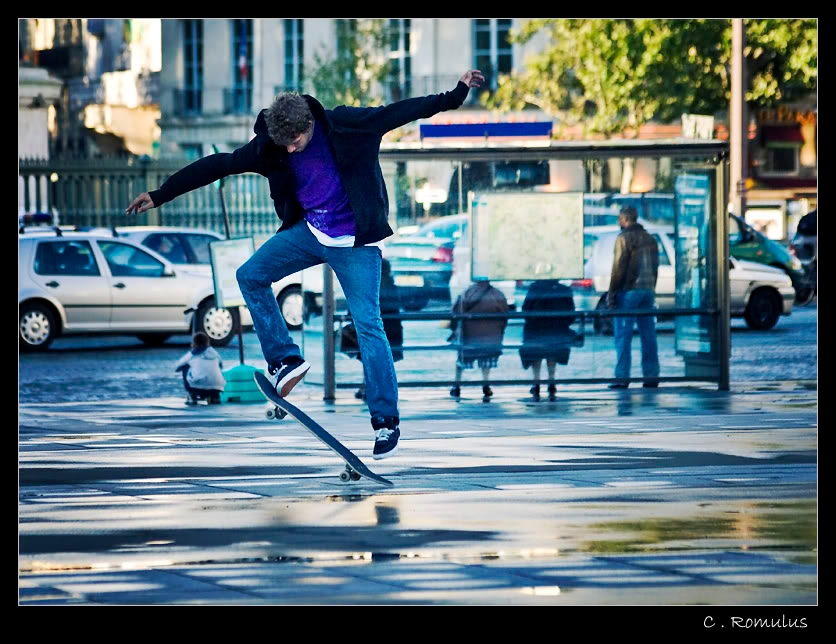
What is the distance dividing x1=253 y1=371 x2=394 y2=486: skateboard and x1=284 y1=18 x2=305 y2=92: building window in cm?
4562

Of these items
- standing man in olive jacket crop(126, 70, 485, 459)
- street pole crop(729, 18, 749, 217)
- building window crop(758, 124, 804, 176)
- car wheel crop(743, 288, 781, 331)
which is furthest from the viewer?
building window crop(758, 124, 804, 176)

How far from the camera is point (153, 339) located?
23688 mm

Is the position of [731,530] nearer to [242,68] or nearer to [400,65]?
[400,65]

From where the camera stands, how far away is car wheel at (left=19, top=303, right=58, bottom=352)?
2162 cm

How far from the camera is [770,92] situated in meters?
45.5

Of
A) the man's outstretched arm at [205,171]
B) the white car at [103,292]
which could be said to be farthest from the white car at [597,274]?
the white car at [103,292]

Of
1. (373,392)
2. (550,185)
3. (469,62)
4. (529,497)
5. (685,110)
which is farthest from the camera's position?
(469,62)

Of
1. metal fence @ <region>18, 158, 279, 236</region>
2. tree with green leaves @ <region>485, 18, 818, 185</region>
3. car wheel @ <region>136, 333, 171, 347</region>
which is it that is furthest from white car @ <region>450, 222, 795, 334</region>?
tree with green leaves @ <region>485, 18, 818, 185</region>

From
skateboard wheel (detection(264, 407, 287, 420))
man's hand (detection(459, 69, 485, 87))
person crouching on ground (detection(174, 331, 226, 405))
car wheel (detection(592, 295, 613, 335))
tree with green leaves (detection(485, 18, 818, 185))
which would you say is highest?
tree with green leaves (detection(485, 18, 818, 185))

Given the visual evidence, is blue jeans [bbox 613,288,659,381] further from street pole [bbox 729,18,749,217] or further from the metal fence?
the metal fence

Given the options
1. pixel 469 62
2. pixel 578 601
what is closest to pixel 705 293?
pixel 578 601
